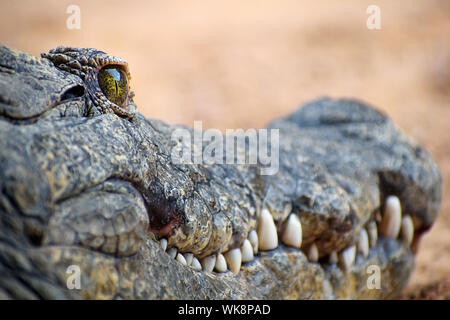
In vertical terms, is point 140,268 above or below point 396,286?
above

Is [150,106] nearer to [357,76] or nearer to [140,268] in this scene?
[357,76]

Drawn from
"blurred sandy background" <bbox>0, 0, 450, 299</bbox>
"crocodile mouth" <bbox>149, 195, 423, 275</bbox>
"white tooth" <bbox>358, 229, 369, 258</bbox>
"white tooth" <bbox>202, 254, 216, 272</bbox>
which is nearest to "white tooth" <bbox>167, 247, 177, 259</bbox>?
"crocodile mouth" <bbox>149, 195, 423, 275</bbox>

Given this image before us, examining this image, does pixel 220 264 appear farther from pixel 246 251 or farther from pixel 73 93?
pixel 73 93

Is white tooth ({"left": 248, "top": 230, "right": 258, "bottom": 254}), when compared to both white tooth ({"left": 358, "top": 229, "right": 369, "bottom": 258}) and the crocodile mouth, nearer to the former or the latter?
the crocodile mouth

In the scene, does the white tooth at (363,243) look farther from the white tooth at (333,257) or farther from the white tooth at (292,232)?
the white tooth at (292,232)
